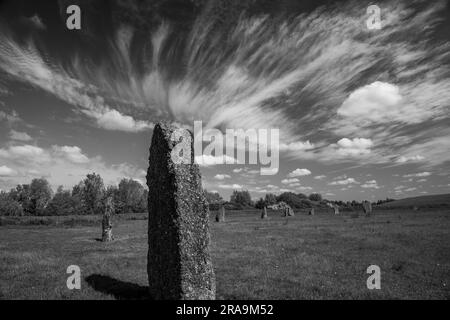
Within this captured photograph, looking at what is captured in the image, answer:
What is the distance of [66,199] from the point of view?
11819 centimetres

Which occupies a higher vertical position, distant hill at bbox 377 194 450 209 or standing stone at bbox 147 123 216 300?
standing stone at bbox 147 123 216 300

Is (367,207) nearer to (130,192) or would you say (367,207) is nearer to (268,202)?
(268,202)

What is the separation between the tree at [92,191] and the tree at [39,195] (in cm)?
1650

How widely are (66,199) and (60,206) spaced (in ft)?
23.2

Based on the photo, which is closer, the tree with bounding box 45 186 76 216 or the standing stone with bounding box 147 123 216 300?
the standing stone with bounding box 147 123 216 300

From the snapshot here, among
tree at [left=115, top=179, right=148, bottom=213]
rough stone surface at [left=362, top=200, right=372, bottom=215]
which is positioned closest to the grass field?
rough stone surface at [left=362, top=200, right=372, bottom=215]

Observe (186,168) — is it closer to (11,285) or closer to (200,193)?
(200,193)

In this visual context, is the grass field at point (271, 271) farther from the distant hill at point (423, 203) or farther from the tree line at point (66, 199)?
the distant hill at point (423, 203)

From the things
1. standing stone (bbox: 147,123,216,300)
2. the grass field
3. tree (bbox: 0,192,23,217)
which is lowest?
tree (bbox: 0,192,23,217)

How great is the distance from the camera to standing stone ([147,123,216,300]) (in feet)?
30.1

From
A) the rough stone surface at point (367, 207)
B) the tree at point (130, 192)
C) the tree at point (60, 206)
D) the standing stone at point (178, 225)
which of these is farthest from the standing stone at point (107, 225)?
the tree at point (130, 192)

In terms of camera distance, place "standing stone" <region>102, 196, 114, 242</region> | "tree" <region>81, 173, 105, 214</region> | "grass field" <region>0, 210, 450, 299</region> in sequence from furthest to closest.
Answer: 1. "tree" <region>81, 173, 105, 214</region>
2. "standing stone" <region>102, 196, 114, 242</region>
3. "grass field" <region>0, 210, 450, 299</region>

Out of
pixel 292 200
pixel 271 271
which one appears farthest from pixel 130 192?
pixel 271 271

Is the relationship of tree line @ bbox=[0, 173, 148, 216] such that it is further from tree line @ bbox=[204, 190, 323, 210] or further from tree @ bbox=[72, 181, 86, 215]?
tree line @ bbox=[204, 190, 323, 210]
